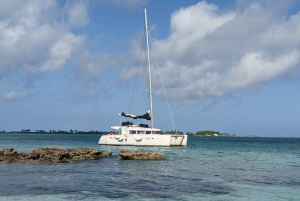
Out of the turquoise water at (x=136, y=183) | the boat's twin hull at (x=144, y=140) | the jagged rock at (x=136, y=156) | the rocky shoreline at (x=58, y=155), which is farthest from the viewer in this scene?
the boat's twin hull at (x=144, y=140)

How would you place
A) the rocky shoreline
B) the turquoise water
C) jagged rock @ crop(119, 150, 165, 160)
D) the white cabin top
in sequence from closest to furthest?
the turquoise water < the rocky shoreline < jagged rock @ crop(119, 150, 165, 160) < the white cabin top

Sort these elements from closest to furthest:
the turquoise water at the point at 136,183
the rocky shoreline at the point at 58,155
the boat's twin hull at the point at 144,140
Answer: the turquoise water at the point at 136,183
the rocky shoreline at the point at 58,155
the boat's twin hull at the point at 144,140

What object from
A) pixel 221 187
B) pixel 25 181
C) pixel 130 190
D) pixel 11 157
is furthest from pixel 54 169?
pixel 221 187

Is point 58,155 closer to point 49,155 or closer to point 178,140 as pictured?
point 49,155

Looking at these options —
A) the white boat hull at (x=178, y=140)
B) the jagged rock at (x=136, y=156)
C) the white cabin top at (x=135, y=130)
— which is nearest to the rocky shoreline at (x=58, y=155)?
the jagged rock at (x=136, y=156)

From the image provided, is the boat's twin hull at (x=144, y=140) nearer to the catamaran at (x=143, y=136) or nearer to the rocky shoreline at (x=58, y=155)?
the catamaran at (x=143, y=136)

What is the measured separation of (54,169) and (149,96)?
3623cm

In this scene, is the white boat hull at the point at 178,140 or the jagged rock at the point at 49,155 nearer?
the jagged rock at the point at 49,155

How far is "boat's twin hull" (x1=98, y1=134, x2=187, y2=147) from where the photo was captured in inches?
2410

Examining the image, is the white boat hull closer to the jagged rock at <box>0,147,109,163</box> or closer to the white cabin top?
the white cabin top

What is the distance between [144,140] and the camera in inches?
2418

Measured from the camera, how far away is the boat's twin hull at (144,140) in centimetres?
6122

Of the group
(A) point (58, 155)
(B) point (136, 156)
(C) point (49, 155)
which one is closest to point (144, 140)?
(B) point (136, 156)

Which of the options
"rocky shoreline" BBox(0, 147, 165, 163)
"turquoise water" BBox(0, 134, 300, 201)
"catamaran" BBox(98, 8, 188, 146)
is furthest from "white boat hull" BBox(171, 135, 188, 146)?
"turquoise water" BBox(0, 134, 300, 201)
